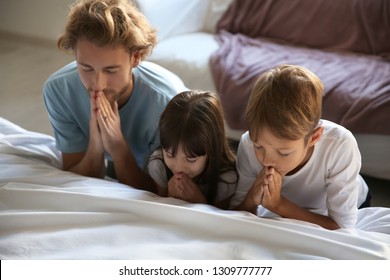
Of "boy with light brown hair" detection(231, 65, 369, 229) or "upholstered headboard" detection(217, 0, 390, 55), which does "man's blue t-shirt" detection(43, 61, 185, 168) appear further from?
"upholstered headboard" detection(217, 0, 390, 55)

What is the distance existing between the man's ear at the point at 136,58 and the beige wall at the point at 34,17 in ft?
6.32

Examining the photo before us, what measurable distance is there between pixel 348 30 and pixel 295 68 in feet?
3.96

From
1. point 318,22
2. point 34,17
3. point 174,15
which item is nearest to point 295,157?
point 318,22

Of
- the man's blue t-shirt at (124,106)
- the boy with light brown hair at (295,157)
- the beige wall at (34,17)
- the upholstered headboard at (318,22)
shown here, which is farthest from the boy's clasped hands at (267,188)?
the beige wall at (34,17)

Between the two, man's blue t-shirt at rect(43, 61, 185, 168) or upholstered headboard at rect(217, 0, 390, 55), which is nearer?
man's blue t-shirt at rect(43, 61, 185, 168)

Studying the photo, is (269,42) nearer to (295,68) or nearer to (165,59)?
(165,59)

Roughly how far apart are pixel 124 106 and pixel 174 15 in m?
1.07

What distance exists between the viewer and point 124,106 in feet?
4.64

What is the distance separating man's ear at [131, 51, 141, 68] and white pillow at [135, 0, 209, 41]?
932mm

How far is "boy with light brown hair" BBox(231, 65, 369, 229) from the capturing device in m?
1.05

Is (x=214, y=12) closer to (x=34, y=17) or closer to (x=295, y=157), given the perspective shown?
(x=34, y=17)

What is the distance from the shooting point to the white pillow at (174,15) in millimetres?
2273

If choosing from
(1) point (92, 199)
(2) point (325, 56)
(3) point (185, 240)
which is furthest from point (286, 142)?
(2) point (325, 56)

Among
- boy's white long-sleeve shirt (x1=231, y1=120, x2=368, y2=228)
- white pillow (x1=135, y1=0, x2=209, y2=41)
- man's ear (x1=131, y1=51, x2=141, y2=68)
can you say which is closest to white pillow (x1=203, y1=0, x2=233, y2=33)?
white pillow (x1=135, y1=0, x2=209, y2=41)
